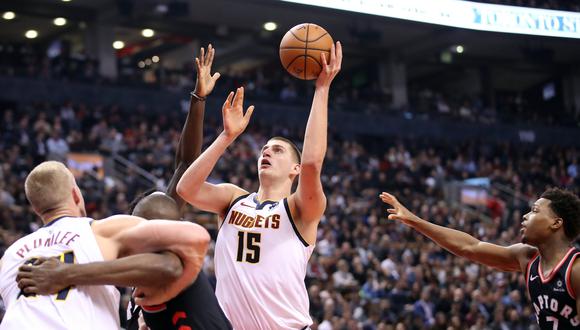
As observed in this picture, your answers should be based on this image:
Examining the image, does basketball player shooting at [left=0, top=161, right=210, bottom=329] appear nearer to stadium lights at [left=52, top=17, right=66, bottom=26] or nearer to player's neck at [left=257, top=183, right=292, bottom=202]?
player's neck at [left=257, top=183, right=292, bottom=202]

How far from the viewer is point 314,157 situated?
504 cm

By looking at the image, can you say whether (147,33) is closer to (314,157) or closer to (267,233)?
(267,233)

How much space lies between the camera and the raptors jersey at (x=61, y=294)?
12.2ft

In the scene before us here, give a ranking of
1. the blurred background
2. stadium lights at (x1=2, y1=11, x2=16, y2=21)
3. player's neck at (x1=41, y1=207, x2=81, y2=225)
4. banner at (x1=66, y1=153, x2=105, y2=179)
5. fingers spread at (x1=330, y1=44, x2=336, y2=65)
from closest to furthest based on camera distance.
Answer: player's neck at (x1=41, y1=207, x2=81, y2=225) < fingers spread at (x1=330, y1=44, x2=336, y2=65) < the blurred background < banner at (x1=66, y1=153, x2=105, y2=179) < stadium lights at (x1=2, y1=11, x2=16, y2=21)

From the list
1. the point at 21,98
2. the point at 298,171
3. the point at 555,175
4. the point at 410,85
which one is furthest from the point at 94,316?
the point at 410,85

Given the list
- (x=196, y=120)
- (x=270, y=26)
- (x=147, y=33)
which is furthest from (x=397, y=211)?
(x=147, y=33)

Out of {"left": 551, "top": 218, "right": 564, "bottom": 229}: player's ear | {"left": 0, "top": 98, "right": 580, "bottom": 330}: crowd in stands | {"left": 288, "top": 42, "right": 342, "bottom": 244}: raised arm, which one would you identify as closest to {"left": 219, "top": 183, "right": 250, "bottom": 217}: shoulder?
{"left": 288, "top": 42, "right": 342, "bottom": 244}: raised arm

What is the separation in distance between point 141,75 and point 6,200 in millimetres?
12017

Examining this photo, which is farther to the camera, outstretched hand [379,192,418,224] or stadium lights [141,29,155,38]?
stadium lights [141,29,155,38]

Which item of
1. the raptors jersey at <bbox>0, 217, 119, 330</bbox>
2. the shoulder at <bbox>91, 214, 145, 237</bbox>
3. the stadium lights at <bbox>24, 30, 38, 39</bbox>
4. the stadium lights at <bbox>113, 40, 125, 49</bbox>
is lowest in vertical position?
the raptors jersey at <bbox>0, 217, 119, 330</bbox>

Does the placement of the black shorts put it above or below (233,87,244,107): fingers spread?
below

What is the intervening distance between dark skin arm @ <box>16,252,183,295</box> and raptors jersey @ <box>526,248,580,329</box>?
2772 millimetres

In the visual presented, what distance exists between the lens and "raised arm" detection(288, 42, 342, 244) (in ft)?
16.6

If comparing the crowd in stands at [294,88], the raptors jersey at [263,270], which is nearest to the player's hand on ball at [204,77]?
the raptors jersey at [263,270]
